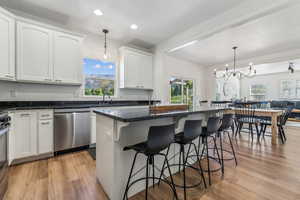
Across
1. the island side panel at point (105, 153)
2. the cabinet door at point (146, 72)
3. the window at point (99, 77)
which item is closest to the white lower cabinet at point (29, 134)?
the window at point (99, 77)

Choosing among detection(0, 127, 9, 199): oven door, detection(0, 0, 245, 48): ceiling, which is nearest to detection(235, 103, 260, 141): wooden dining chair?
detection(0, 0, 245, 48): ceiling

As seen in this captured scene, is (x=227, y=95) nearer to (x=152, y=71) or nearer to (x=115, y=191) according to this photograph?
(x=152, y=71)

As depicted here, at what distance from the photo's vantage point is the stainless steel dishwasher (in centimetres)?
267

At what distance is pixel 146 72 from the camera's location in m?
4.30

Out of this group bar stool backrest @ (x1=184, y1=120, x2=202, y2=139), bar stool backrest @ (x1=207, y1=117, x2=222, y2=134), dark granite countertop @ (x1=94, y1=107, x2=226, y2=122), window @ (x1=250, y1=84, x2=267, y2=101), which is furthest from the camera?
window @ (x1=250, y1=84, x2=267, y2=101)

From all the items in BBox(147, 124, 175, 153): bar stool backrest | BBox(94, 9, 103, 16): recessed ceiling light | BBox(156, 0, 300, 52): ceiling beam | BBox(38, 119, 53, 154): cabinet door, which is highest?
BBox(94, 9, 103, 16): recessed ceiling light

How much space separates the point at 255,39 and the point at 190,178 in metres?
3.81

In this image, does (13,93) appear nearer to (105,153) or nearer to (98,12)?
(98,12)

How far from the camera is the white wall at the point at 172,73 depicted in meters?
4.21

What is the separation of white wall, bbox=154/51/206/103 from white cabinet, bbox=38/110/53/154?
9.22ft

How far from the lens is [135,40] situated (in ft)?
13.2

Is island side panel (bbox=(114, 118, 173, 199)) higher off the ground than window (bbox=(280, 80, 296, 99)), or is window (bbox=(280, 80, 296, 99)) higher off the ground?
window (bbox=(280, 80, 296, 99))

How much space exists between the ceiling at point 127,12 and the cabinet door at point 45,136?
2156mm

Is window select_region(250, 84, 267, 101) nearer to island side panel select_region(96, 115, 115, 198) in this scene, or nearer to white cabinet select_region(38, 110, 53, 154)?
island side panel select_region(96, 115, 115, 198)
